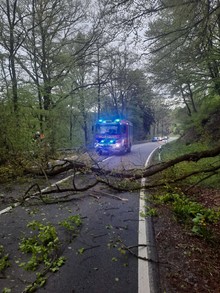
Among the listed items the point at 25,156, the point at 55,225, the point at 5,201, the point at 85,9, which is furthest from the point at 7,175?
the point at 85,9

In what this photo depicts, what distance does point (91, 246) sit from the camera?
4391 mm

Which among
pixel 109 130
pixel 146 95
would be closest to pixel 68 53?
pixel 109 130

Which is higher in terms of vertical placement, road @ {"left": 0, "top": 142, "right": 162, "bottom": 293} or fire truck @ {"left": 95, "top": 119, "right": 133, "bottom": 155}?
fire truck @ {"left": 95, "top": 119, "right": 133, "bottom": 155}

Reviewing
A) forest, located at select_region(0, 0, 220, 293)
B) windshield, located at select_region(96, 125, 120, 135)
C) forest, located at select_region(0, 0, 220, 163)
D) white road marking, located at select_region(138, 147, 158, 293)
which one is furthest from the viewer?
windshield, located at select_region(96, 125, 120, 135)

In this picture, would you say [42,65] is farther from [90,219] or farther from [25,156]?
[90,219]

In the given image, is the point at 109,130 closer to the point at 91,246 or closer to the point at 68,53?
the point at 68,53

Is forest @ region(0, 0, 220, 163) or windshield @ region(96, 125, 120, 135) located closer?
forest @ region(0, 0, 220, 163)

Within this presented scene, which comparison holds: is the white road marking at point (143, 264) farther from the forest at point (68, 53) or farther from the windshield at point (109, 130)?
the windshield at point (109, 130)

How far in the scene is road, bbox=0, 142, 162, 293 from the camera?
10.7ft

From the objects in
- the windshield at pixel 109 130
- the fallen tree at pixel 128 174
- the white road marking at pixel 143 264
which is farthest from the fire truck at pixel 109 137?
the white road marking at pixel 143 264

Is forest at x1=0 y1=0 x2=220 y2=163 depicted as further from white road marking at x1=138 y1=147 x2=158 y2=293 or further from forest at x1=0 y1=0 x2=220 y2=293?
white road marking at x1=138 y1=147 x2=158 y2=293

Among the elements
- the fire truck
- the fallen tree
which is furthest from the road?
the fire truck

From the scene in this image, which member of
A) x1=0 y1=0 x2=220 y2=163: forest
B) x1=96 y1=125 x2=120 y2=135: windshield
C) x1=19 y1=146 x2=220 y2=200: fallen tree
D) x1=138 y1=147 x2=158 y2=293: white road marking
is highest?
x1=0 y1=0 x2=220 y2=163: forest

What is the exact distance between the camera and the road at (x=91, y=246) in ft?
10.7
